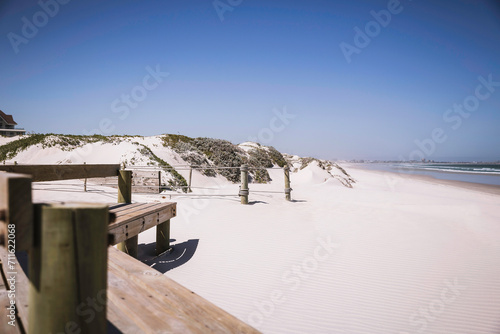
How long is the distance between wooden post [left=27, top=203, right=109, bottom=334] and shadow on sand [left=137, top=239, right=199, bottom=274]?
343 centimetres

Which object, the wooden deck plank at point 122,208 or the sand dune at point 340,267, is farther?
the wooden deck plank at point 122,208

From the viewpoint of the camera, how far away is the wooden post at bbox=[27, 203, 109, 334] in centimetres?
86

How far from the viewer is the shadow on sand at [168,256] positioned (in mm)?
4293

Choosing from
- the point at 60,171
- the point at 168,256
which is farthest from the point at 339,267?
the point at 60,171

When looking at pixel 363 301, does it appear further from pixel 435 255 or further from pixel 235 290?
pixel 435 255

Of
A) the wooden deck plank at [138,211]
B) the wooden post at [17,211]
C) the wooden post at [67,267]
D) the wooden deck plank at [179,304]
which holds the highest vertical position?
the wooden post at [17,211]

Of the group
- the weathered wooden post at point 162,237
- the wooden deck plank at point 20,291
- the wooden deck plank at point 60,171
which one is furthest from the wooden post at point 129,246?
the wooden deck plank at point 20,291

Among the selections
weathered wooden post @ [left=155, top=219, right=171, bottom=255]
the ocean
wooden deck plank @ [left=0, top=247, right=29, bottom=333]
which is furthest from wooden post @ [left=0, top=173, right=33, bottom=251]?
the ocean

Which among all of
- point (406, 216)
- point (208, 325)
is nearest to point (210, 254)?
point (208, 325)

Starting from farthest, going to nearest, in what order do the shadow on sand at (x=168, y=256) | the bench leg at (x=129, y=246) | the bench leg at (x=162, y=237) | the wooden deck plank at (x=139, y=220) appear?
the bench leg at (x=162, y=237) < the shadow on sand at (x=168, y=256) < the bench leg at (x=129, y=246) < the wooden deck plank at (x=139, y=220)

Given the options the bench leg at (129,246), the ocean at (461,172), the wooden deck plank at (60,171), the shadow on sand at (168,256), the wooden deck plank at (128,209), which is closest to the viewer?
the wooden deck plank at (60,171)

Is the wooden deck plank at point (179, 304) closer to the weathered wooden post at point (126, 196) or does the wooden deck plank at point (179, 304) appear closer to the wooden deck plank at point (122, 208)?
the wooden deck plank at point (122, 208)

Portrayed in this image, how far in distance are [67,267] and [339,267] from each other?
4354 millimetres

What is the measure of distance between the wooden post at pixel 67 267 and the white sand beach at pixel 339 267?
2.53 metres
